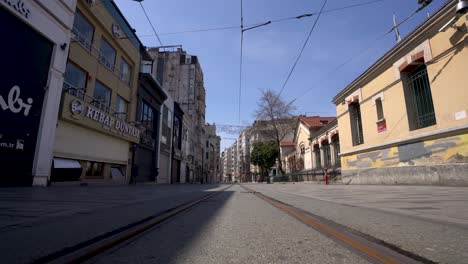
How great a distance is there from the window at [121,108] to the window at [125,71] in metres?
1.64

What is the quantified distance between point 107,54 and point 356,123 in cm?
1757

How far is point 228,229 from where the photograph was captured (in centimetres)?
278

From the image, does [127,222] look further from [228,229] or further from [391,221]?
[391,221]

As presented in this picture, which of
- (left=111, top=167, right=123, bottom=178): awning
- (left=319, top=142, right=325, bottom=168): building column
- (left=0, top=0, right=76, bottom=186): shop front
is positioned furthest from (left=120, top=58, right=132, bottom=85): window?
(left=319, top=142, right=325, bottom=168): building column

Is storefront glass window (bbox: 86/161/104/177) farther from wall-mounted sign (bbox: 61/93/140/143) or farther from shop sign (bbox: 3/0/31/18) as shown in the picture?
shop sign (bbox: 3/0/31/18)

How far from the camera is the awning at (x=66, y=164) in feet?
37.6

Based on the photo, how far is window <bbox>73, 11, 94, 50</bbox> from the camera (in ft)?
44.8

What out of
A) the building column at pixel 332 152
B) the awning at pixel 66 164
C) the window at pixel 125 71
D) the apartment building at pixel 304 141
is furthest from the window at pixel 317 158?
the awning at pixel 66 164

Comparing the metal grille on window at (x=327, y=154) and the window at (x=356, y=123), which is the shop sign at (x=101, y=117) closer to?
the window at (x=356, y=123)

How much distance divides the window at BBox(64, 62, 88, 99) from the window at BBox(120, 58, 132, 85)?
493cm

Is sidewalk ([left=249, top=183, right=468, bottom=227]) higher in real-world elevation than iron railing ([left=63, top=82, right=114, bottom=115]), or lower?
lower

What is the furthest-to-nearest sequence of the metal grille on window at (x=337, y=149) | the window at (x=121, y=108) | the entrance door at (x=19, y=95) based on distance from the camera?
the metal grille on window at (x=337, y=149), the window at (x=121, y=108), the entrance door at (x=19, y=95)

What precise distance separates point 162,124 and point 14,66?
18.5 meters

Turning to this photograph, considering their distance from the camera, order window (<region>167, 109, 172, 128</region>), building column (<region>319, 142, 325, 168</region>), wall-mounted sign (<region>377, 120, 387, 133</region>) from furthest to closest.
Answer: window (<region>167, 109, 172, 128</region>) → building column (<region>319, 142, 325, 168</region>) → wall-mounted sign (<region>377, 120, 387, 133</region>)
